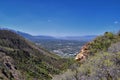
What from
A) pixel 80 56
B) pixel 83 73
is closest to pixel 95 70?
pixel 83 73

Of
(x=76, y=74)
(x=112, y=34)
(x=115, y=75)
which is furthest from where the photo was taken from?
(x=112, y=34)

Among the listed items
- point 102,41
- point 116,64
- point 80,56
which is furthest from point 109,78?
point 102,41

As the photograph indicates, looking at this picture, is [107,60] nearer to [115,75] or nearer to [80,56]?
[115,75]

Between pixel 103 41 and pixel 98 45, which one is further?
pixel 103 41

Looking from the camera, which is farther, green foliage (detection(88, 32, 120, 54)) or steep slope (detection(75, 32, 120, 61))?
green foliage (detection(88, 32, 120, 54))

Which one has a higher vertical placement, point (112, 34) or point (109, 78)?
point (112, 34)

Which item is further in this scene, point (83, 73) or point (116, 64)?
point (83, 73)

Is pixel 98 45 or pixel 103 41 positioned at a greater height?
pixel 103 41

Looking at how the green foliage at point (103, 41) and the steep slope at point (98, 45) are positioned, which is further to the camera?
the green foliage at point (103, 41)

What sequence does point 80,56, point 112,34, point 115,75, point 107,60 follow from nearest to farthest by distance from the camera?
point 115,75 < point 107,60 < point 80,56 < point 112,34

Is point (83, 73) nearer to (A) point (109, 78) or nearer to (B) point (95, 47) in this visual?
(A) point (109, 78)
